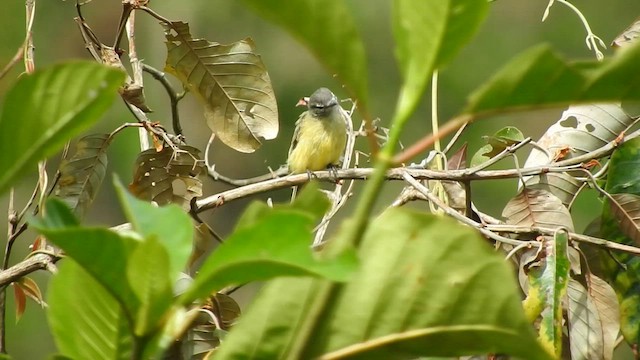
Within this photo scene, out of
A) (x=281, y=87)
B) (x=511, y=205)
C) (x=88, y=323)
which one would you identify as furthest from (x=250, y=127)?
(x=281, y=87)

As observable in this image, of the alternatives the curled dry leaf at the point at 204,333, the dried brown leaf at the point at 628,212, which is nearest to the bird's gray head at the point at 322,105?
the dried brown leaf at the point at 628,212

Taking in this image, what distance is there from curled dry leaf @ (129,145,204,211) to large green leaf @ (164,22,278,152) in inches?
3.3

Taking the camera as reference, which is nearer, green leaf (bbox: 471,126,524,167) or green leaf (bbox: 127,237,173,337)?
green leaf (bbox: 127,237,173,337)

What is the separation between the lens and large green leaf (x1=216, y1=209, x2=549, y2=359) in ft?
1.60

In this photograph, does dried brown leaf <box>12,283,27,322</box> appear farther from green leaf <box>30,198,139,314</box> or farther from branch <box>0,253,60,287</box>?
green leaf <box>30,198,139,314</box>

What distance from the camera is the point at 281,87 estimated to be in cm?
694

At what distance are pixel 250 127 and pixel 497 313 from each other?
3.80 feet

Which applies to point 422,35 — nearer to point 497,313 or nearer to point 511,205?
point 497,313

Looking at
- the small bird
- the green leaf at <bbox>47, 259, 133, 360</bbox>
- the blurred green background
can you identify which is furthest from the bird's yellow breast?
the green leaf at <bbox>47, 259, 133, 360</bbox>

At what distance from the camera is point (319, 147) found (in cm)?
371

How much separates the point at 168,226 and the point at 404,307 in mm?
158

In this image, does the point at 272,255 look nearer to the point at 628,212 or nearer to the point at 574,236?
→ the point at 574,236

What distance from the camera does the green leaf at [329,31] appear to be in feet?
1.51

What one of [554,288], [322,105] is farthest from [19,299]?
[322,105]
